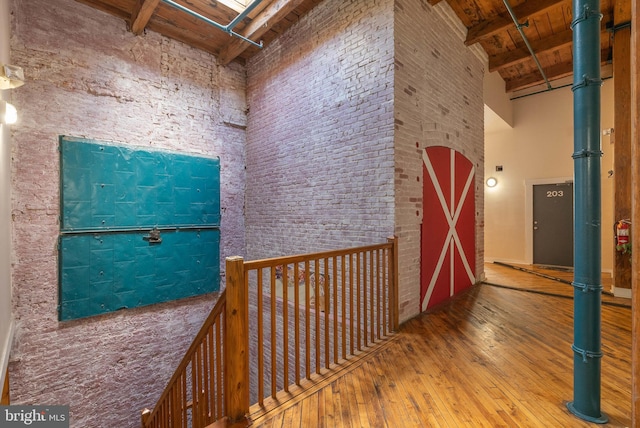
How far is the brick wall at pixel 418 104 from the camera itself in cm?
343

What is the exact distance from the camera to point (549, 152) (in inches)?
257

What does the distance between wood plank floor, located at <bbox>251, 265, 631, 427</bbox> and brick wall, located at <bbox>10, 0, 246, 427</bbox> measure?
329cm

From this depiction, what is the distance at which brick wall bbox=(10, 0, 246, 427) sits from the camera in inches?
137

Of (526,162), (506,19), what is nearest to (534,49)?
(506,19)

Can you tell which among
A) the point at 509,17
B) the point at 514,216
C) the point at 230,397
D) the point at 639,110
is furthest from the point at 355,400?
the point at 514,216

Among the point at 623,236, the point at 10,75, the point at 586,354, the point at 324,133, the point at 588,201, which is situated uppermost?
the point at 324,133

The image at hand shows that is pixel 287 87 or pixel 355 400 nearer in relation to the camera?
pixel 355 400

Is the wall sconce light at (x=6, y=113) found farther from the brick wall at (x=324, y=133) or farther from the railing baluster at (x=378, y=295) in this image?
the railing baluster at (x=378, y=295)

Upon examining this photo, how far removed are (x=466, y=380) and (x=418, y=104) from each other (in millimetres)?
3069

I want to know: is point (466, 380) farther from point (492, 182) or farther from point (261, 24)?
point (492, 182)

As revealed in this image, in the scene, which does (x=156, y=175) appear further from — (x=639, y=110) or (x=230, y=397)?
(x=639, y=110)

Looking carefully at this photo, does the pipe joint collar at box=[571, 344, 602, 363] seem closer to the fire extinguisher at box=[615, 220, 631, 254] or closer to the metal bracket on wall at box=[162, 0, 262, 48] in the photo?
the fire extinguisher at box=[615, 220, 631, 254]

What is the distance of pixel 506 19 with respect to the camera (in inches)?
169

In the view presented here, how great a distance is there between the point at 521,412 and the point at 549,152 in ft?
21.5
